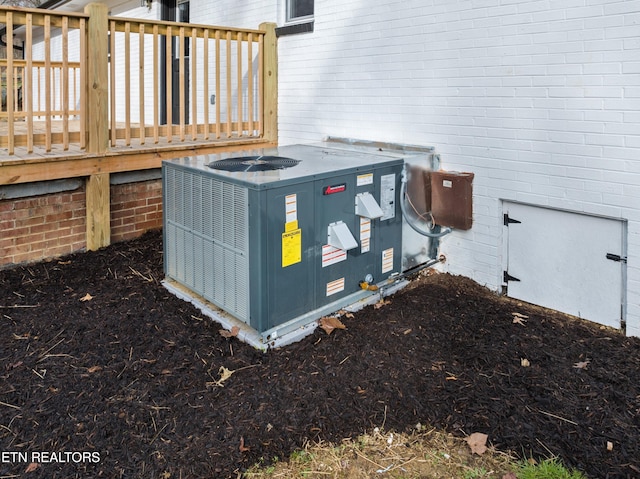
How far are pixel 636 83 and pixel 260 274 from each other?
2.59 meters

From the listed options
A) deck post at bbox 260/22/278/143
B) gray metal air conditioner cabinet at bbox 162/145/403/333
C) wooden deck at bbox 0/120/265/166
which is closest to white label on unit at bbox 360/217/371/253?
gray metal air conditioner cabinet at bbox 162/145/403/333

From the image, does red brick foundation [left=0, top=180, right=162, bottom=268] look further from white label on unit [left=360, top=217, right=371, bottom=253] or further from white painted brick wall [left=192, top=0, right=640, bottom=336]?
white label on unit [left=360, top=217, right=371, bottom=253]

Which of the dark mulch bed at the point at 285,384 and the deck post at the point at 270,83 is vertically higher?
the deck post at the point at 270,83

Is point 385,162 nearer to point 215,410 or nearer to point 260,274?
point 260,274

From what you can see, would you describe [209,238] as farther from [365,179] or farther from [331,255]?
[365,179]

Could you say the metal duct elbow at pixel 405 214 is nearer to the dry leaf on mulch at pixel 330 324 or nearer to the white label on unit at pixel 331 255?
the white label on unit at pixel 331 255

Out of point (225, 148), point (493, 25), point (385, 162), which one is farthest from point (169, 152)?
point (493, 25)

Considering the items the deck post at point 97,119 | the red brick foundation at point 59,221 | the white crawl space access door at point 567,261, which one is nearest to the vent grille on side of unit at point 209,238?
the deck post at point 97,119

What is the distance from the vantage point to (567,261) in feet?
12.8

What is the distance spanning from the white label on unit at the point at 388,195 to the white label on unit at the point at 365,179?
0.14 m

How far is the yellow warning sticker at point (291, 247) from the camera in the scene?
11.4 ft

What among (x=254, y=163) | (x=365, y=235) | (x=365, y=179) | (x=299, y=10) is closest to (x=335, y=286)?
(x=365, y=235)

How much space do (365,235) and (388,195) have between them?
0.39 metres

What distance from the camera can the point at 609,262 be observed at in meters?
3.67
